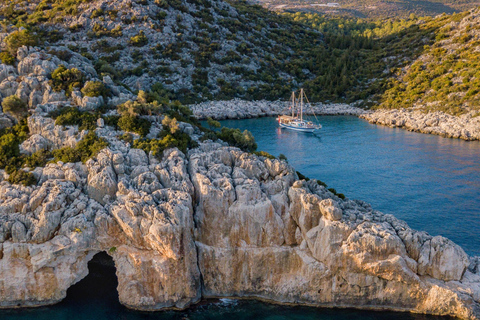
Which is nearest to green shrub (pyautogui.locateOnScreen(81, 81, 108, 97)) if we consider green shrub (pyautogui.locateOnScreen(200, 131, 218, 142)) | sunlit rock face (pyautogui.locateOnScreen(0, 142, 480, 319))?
sunlit rock face (pyautogui.locateOnScreen(0, 142, 480, 319))

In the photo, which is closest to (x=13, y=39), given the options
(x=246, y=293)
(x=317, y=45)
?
(x=246, y=293)

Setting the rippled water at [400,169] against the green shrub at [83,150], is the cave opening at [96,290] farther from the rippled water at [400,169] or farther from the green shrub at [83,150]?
the rippled water at [400,169]

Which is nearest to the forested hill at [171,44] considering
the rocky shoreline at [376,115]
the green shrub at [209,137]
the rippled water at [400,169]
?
the rocky shoreline at [376,115]

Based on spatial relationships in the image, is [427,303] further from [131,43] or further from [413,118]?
[131,43]

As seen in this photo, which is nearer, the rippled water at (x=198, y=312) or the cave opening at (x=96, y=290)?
the rippled water at (x=198, y=312)

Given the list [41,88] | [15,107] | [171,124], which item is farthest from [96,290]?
→ [41,88]
